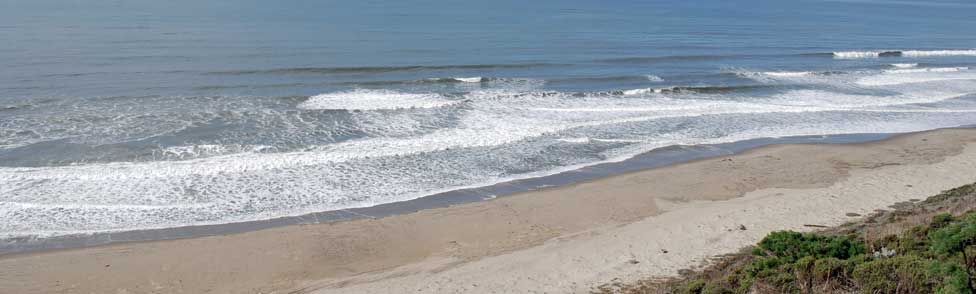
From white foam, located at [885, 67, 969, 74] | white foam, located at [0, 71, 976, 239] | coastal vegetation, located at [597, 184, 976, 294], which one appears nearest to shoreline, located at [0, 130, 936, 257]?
white foam, located at [0, 71, 976, 239]

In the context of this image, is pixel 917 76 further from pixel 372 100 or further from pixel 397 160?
pixel 397 160

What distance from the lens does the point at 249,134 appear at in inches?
869

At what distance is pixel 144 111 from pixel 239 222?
35.5 ft

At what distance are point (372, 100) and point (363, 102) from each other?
1.65 ft

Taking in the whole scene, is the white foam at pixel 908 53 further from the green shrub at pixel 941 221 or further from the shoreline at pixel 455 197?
the green shrub at pixel 941 221

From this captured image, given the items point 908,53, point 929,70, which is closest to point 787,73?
point 929,70

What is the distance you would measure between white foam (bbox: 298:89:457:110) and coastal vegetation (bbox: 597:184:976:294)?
16272 mm

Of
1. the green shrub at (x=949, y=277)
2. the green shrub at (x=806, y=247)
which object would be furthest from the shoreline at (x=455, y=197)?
the green shrub at (x=949, y=277)

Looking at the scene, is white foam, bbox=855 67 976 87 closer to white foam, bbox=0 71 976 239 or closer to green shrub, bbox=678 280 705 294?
white foam, bbox=0 71 976 239

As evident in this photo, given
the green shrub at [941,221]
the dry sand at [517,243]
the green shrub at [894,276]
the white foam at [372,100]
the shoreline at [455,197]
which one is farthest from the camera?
the white foam at [372,100]

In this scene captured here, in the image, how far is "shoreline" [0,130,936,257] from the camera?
14070mm

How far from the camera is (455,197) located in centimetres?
1723

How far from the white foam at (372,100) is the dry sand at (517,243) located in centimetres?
1025

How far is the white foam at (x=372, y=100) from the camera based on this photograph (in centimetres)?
2662
